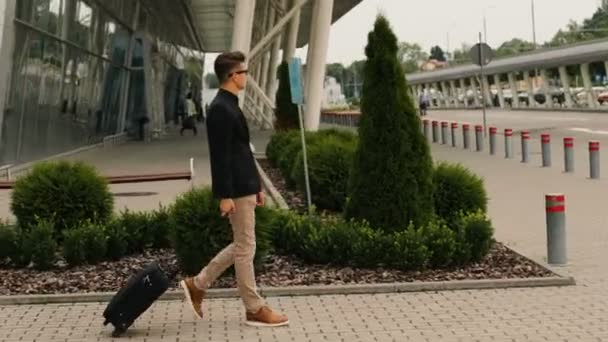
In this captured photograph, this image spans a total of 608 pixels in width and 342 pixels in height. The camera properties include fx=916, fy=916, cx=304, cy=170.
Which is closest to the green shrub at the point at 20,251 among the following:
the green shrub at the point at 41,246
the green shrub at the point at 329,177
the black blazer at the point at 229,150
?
the green shrub at the point at 41,246

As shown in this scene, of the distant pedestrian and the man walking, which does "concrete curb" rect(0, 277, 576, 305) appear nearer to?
the man walking

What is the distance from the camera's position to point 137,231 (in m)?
9.98

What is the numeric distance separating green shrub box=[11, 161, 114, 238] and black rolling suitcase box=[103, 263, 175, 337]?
3.52 metres

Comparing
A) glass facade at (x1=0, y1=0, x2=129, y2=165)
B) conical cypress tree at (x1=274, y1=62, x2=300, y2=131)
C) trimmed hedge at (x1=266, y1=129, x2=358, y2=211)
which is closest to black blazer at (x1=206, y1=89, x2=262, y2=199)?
trimmed hedge at (x1=266, y1=129, x2=358, y2=211)

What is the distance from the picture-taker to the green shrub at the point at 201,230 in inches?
332

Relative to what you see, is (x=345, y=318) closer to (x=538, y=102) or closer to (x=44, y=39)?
(x=44, y=39)

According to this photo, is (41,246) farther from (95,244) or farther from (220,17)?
(220,17)

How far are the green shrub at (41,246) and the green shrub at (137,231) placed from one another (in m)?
0.87

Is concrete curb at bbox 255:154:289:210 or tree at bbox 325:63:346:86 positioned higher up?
tree at bbox 325:63:346:86

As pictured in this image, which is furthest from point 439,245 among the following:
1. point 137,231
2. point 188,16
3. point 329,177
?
point 188,16

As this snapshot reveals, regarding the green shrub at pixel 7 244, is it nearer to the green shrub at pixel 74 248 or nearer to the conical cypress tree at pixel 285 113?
the green shrub at pixel 74 248

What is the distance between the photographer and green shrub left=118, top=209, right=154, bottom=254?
995 cm

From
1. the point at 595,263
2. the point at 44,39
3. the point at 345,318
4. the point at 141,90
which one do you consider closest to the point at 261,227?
the point at 345,318

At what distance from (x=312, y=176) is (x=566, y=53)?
2214 inches
